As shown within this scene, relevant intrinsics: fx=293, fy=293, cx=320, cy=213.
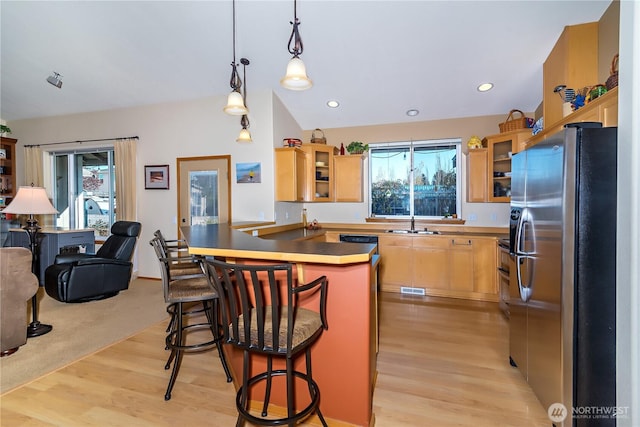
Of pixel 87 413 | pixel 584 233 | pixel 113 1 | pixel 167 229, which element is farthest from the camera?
pixel 167 229

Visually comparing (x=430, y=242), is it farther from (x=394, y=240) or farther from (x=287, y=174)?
(x=287, y=174)

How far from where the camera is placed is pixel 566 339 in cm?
158

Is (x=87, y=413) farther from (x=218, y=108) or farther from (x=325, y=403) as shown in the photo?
(x=218, y=108)

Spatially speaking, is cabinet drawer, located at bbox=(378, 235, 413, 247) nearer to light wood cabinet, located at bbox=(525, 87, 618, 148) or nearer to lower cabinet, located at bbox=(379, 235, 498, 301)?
lower cabinet, located at bbox=(379, 235, 498, 301)

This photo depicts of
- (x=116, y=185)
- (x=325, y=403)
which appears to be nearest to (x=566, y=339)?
(x=325, y=403)

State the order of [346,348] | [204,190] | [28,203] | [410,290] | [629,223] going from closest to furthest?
[629,223]
[346,348]
[28,203]
[410,290]
[204,190]

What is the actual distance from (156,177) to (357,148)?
3.42 meters

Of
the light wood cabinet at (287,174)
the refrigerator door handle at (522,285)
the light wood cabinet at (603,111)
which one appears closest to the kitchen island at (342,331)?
the refrigerator door handle at (522,285)

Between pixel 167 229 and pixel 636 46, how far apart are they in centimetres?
546

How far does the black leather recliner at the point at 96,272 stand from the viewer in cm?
380

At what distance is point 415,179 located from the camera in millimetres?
4898

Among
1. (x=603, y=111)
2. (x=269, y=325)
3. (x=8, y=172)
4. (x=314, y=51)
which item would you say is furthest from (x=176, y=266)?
(x=8, y=172)

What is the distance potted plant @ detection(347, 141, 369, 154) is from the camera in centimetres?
486
